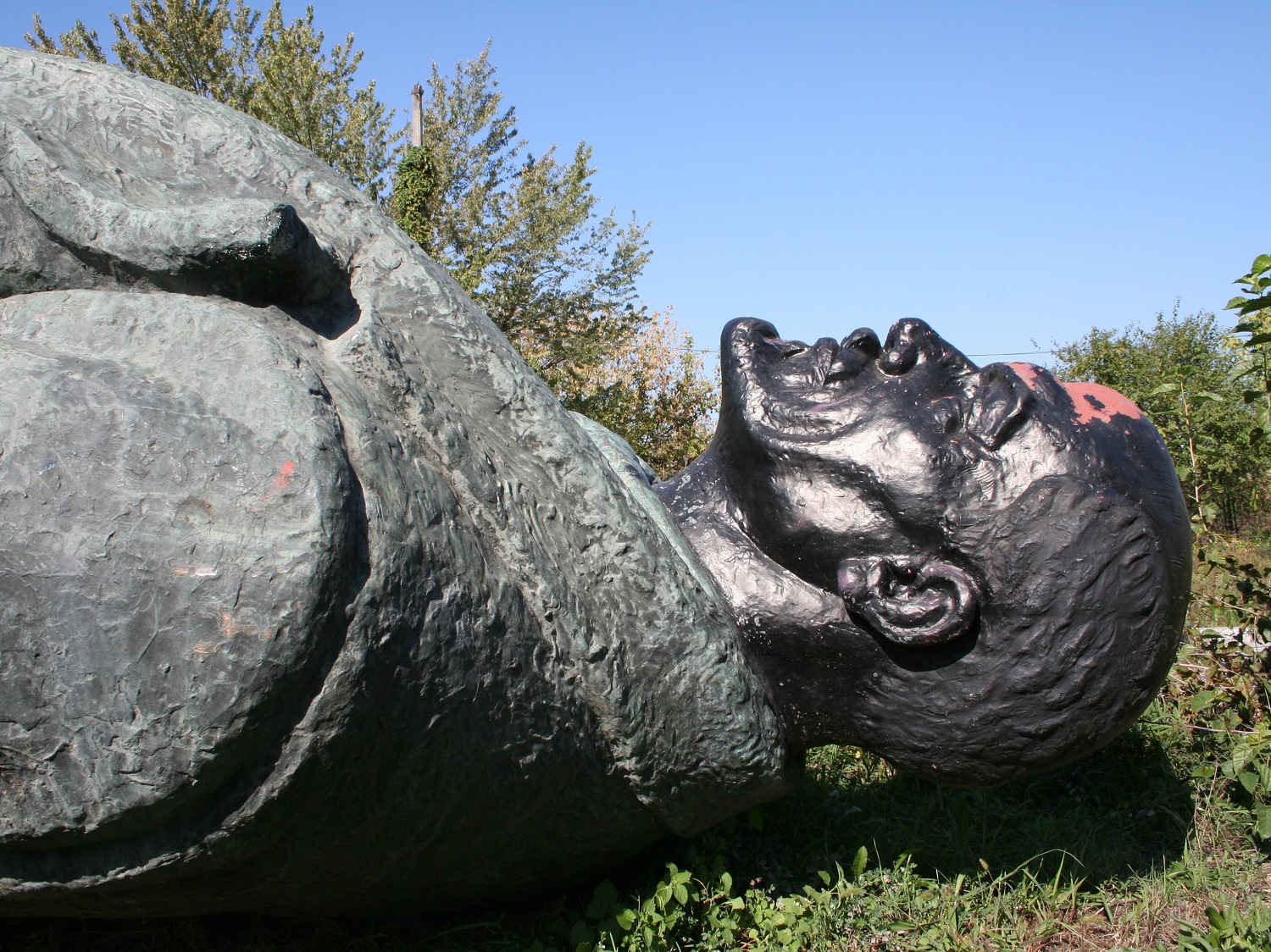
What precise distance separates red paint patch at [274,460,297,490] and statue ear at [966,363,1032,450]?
4.26 feet

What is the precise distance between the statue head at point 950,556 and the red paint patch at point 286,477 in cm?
96

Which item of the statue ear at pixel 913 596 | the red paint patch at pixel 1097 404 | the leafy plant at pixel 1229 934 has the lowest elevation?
the leafy plant at pixel 1229 934

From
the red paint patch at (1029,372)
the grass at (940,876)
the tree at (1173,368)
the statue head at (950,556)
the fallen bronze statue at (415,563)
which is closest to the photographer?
the fallen bronze statue at (415,563)

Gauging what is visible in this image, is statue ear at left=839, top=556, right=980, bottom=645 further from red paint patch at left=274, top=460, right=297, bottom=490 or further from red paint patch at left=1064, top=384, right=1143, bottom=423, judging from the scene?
red paint patch at left=274, top=460, right=297, bottom=490

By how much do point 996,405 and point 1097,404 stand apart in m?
0.23

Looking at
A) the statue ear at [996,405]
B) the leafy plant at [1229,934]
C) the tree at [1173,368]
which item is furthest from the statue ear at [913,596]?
the tree at [1173,368]

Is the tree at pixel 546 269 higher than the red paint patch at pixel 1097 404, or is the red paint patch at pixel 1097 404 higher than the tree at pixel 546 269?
the tree at pixel 546 269

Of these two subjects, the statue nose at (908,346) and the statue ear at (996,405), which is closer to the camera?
→ the statue ear at (996,405)

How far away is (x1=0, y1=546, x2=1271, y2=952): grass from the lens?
2254 millimetres

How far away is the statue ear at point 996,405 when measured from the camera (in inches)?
79.1

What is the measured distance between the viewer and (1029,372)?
210 centimetres

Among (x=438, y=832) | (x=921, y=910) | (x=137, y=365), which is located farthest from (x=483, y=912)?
(x=137, y=365)

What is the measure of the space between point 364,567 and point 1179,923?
2.14 m

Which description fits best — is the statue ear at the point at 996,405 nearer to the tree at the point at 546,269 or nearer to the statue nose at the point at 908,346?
the statue nose at the point at 908,346
